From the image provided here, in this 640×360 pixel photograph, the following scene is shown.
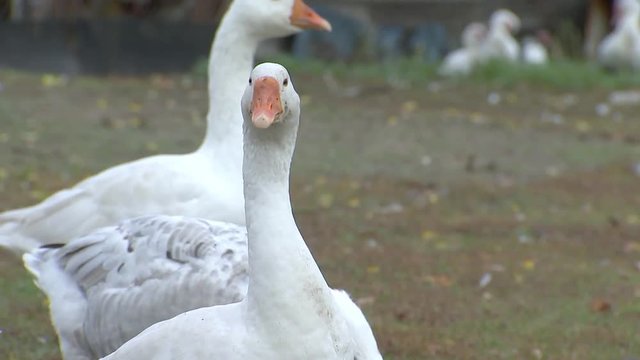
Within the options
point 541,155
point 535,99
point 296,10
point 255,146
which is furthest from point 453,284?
point 535,99

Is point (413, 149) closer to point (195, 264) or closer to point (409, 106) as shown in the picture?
point (409, 106)

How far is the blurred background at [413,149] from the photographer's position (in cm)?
676

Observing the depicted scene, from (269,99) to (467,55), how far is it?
13.5 meters

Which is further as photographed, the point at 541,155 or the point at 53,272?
the point at 541,155

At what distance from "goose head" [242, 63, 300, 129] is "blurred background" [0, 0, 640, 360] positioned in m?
2.11

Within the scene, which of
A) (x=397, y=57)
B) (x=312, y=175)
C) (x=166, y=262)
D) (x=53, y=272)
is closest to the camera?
(x=166, y=262)

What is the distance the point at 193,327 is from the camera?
157 inches

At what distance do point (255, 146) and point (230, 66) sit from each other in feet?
7.69

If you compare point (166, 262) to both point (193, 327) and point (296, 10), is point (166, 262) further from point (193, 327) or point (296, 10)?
point (296, 10)

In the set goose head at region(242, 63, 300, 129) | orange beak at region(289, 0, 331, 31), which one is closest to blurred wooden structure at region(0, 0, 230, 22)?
orange beak at region(289, 0, 331, 31)

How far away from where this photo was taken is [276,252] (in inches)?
156

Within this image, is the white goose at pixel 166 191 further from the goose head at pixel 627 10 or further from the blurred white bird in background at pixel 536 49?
the goose head at pixel 627 10

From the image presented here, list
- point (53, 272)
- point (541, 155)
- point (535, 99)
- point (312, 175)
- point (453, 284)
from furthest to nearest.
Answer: point (535, 99), point (541, 155), point (312, 175), point (453, 284), point (53, 272)

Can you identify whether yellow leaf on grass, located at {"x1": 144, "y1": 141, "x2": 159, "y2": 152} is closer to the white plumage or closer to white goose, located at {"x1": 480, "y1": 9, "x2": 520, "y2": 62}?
the white plumage
